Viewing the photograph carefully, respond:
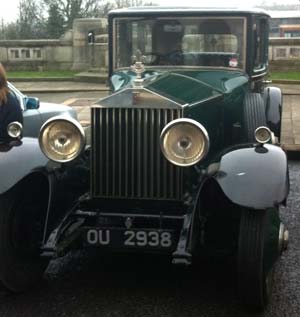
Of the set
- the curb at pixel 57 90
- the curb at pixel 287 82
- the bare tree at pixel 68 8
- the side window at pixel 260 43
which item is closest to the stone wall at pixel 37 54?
the curb at pixel 57 90

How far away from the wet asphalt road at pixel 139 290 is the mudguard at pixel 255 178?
30.7 inches

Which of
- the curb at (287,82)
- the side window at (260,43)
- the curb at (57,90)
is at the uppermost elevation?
the side window at (260,43)

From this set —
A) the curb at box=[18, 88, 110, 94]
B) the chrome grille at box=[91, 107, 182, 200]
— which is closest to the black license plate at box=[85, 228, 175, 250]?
the chrome grille at box=[91, 107, 182, 200]

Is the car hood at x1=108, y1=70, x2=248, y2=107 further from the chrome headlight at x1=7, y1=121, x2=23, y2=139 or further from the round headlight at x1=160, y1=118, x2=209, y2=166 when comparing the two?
the chrome headlight at x1=7, y1=121, x2=23, y2=139

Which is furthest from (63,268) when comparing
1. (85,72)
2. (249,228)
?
(85,72)

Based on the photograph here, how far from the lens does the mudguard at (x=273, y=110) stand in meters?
6.57

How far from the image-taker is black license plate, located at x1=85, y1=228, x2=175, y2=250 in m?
3.98

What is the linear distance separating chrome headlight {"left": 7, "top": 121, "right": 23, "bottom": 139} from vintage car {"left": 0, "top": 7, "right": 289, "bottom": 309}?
10 centimetres

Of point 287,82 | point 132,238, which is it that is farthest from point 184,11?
point 287,82

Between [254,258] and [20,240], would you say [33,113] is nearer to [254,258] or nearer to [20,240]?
[20,240]

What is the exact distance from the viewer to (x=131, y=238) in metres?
4.00

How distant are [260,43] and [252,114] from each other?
31.7 inches

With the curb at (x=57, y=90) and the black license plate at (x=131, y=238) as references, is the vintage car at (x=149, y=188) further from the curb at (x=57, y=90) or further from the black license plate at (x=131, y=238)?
the curb at (x=57, y=90)

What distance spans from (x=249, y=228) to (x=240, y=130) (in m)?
1.60
